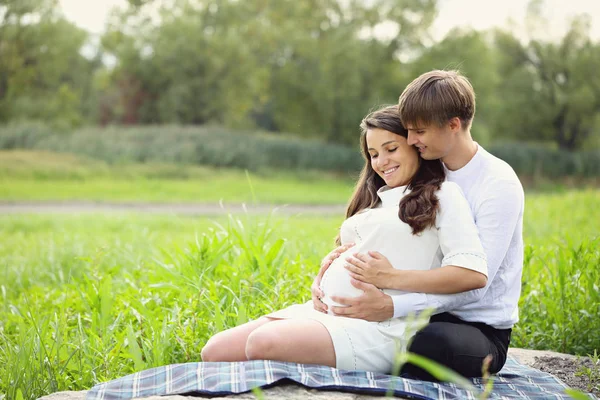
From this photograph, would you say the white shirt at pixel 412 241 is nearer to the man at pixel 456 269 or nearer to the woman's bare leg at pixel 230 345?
the man at pixel 456 269

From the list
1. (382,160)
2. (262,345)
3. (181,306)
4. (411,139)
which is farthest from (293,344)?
(181,306)

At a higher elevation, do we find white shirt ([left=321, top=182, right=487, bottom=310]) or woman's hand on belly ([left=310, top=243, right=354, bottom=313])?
white shirt ([left=321, top=182, right=487, bottom=310])

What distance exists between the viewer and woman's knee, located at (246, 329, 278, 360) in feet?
9.21

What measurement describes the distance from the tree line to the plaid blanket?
21205 millimetres

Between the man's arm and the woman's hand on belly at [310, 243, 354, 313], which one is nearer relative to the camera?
the man's arm

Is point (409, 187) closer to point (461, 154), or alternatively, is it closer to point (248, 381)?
point (461, 154)

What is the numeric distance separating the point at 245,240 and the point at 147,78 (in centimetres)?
2194

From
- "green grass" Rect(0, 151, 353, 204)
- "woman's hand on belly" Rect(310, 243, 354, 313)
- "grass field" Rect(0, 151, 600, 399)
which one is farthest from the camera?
"green grass" Rect(0, 151, 353, 204)

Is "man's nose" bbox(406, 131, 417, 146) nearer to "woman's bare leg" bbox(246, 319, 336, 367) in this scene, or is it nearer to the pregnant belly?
the pregnant belly

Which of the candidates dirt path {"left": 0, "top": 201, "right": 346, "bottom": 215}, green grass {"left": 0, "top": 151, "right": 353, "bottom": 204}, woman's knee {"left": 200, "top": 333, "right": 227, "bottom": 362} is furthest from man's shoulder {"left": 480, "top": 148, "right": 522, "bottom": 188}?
green grass {"left": 0, "top": 151, "right": 353, "bottom": 204}

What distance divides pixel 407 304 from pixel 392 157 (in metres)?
0.69

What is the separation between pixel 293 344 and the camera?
9.18 ft

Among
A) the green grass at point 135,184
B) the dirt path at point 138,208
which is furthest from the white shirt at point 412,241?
the green grass at point 135,184

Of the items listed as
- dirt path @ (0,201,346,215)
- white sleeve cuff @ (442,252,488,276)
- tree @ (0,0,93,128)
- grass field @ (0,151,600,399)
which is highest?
tree @ (0,0,93,128)
